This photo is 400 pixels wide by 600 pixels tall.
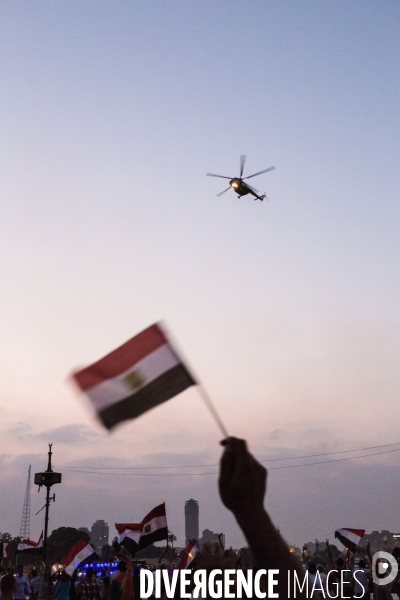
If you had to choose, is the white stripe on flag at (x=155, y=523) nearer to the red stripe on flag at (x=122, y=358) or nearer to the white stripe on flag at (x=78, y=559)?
the white stripe on flag at (x=78, y=559)

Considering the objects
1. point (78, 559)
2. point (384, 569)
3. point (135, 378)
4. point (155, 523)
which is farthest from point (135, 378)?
point (78, 559)

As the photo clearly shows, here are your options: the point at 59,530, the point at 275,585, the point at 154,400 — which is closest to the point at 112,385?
the point at 154,400

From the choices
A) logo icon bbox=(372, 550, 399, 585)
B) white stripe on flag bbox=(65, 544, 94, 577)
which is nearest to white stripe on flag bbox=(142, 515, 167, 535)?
white stripe on flag bbox=(65, 544, 94, 577)

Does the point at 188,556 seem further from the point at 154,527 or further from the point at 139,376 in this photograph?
the point at 139,376

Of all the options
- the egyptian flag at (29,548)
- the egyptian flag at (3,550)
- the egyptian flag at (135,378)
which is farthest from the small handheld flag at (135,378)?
the egyptian flag at (29,548)

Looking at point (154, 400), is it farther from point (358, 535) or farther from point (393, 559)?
point (358, 535)

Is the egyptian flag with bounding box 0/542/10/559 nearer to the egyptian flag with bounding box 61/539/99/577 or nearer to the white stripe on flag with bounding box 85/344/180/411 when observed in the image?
the egyptian flag with bounding box 61/539/99/577
